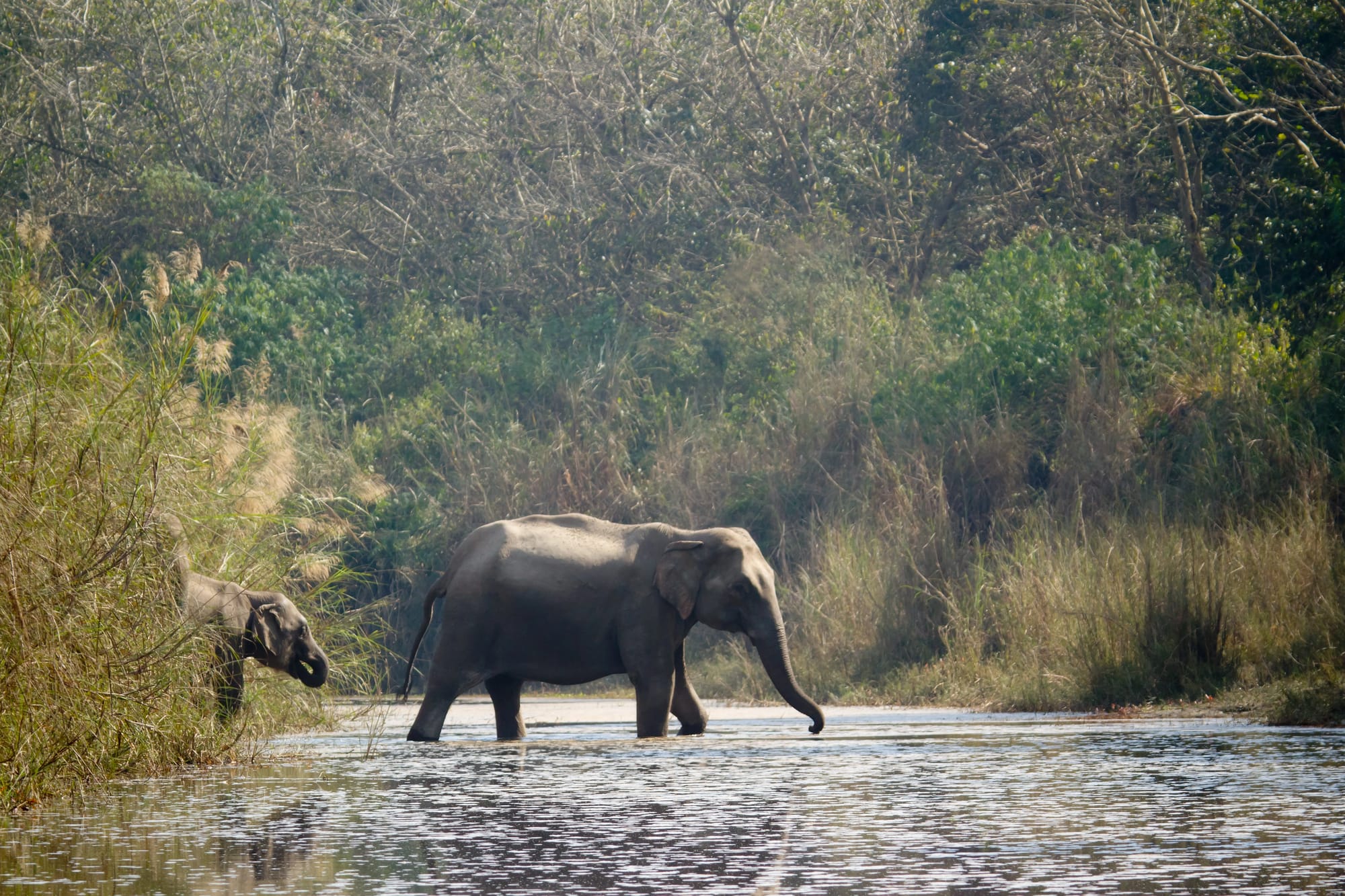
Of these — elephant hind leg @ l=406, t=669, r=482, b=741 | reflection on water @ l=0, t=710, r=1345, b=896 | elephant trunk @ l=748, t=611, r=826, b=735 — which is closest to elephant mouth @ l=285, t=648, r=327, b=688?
elephant hind leg @ l=406, t=669, r=482, b=741

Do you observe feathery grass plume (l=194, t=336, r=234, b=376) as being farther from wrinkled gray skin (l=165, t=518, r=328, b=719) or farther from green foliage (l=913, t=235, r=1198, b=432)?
green foliage (l=913, t=235, r=1198, b=432)

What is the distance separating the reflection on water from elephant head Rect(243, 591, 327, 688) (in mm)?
1158

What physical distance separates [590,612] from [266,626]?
2.47m

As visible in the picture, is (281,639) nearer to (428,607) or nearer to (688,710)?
(428,607)

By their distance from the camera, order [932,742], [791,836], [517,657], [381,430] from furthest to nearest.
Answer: [381,430]
[517,657]
[932,742]
[791,836]

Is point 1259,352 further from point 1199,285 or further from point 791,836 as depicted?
point 791,836

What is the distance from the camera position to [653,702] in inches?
528

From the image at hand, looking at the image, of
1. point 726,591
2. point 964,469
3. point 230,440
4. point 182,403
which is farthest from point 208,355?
point 964,469

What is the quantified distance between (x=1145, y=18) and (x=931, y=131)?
5.79 m

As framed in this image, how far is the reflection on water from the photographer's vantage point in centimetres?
623

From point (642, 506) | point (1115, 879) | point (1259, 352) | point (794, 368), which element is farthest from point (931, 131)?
point (1115, 879)

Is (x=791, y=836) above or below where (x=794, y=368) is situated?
below

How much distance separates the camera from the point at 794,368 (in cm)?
2411

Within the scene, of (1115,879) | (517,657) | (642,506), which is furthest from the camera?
(642,506)
